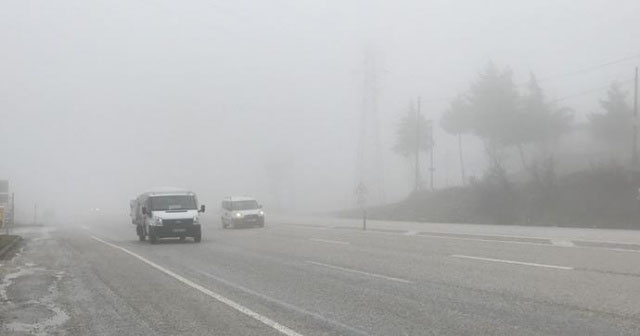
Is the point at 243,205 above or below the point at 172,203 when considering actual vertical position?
below

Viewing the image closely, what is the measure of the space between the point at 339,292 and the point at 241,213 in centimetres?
2810

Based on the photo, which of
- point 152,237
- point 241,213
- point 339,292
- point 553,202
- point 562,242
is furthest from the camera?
point 553,202

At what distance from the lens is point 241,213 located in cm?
3791

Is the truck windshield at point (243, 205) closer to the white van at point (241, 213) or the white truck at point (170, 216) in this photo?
the white van at point (241, 213)

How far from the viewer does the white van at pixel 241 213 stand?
37.9m

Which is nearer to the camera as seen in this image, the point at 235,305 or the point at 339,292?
the point at 235,305

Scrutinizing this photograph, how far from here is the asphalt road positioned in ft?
25.0

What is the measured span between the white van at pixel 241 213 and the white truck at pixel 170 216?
11.1 m

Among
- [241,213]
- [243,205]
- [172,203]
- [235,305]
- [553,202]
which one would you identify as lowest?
[235,305]

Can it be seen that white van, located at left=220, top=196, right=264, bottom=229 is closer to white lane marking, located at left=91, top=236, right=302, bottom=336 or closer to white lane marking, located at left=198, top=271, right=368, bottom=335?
white lane marking, located at left=91, top=236, right=302, bottom=336

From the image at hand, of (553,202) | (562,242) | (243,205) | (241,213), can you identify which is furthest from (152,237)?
(553,202)

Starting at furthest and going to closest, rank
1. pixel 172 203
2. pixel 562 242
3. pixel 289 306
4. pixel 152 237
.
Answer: pixel 172 203, pixel 152 237, pixel 562 242, pixel 289 306

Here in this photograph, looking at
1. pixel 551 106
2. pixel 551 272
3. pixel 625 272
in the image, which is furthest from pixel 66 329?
pixel 551 106

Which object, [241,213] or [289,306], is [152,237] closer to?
[241,213]
